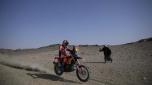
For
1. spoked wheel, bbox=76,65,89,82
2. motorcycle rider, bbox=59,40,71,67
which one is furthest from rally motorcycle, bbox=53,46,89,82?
motorcycle rider, bbox=59,40,71,67

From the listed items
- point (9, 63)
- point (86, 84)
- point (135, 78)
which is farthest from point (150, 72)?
point (9, 63)

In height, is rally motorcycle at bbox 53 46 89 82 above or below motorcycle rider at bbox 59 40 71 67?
below

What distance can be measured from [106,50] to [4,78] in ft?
54.4

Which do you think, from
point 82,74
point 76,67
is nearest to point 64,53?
point 76,67

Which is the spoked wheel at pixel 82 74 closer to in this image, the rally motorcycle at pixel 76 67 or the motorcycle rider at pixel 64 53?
the rally motorcycle at pixel 76 67

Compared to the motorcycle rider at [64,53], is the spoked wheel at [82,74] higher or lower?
lower

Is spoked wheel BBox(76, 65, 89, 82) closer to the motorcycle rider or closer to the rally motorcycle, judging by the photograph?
the rally motorcycle

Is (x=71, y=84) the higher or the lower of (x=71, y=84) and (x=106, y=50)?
the lower

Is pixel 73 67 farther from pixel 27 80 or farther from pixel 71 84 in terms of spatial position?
pixel 27 80

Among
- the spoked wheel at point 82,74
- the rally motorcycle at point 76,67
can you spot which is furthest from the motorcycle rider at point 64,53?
the spoked wheel at point 82,74

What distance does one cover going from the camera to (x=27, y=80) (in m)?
10.2

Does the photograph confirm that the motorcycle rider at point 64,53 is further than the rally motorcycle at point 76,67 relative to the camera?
Yes

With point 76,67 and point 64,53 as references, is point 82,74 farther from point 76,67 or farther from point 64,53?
point 64,53

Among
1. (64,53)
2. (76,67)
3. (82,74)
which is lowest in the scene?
(82,74)
